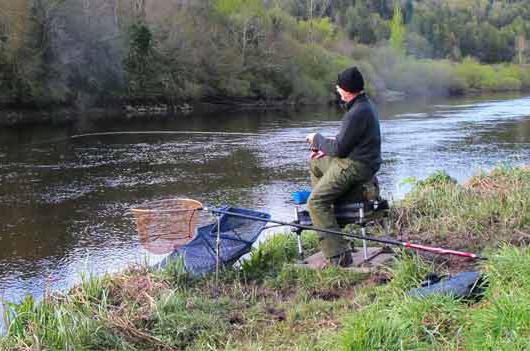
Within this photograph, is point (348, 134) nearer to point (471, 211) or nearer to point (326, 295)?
point (326, 295)

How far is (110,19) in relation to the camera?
43.1 m

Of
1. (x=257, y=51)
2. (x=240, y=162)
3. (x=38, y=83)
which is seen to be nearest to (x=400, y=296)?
(x=240, y=162)

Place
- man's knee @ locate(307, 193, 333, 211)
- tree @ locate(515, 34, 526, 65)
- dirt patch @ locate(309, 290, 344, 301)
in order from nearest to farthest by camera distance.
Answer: dirt patch @ locate(309, 290, 344, 301), man's knee @ locate(307, 193, 333, 211), tree @ locate(515, 34, 526, 65)

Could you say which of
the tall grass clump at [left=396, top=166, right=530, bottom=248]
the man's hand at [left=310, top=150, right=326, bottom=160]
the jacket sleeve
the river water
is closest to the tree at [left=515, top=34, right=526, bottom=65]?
the river water

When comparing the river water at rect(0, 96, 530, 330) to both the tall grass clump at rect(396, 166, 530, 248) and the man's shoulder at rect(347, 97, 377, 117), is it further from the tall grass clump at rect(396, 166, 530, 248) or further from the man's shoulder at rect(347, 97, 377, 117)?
the tall grass clump at rect(396, 166, 530, 248)

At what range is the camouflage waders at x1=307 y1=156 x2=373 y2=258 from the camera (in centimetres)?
568

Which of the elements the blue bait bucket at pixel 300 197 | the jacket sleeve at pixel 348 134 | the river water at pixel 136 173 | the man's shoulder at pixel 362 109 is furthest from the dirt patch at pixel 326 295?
the river water at pixel 136 173

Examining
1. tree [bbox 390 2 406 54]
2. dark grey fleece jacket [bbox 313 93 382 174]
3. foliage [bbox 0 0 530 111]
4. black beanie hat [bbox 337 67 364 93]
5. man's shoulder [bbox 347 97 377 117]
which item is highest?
tree [bbox 390 2 406 54]

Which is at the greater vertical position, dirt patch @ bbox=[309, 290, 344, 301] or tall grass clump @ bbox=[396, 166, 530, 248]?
tall grass clump @ bbox=[396, 166, 530, 248]

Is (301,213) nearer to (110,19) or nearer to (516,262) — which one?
(516,262)

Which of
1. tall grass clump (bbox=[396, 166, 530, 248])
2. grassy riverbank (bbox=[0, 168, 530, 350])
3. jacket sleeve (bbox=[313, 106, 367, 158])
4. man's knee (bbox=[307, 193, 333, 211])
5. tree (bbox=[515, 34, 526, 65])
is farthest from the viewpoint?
tree (bbox=[515, 34, 526, 65])

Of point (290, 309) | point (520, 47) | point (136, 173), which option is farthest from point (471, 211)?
point (520, 47)

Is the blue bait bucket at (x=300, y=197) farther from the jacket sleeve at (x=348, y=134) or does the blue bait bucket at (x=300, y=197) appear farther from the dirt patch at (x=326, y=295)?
the dirt patch at (x=326, y=295)

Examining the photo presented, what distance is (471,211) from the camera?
7.17 meters
